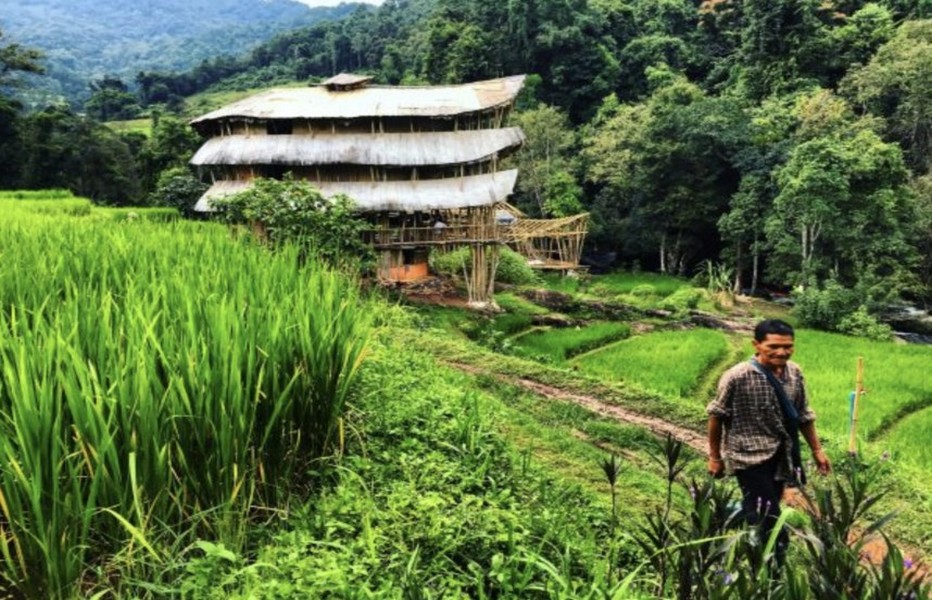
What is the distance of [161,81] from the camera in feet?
252

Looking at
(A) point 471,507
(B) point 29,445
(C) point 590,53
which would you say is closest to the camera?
(B) point 29,445

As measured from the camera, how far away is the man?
13.4ft

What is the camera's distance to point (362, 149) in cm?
2144

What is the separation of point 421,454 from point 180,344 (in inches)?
63.7

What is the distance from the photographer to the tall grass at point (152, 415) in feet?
7.79

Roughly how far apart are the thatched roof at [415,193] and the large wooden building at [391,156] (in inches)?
1.2

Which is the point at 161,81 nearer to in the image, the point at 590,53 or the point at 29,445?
the point at 590,53

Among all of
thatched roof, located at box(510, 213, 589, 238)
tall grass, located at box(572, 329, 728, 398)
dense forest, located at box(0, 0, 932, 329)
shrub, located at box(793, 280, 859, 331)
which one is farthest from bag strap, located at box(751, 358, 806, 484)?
thatched roof, located at box(510, 213, 589, 238)

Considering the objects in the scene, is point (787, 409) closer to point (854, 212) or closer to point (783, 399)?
point (783, 399)

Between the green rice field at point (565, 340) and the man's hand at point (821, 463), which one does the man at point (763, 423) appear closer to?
the man's hand at point (821, 463)

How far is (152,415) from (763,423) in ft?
11.0

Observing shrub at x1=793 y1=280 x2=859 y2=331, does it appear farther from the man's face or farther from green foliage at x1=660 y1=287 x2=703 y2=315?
the man's face

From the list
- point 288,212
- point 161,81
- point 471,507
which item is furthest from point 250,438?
point 161,81

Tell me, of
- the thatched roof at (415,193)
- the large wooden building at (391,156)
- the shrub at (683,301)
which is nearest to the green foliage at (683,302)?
the shrub at (683,301)
